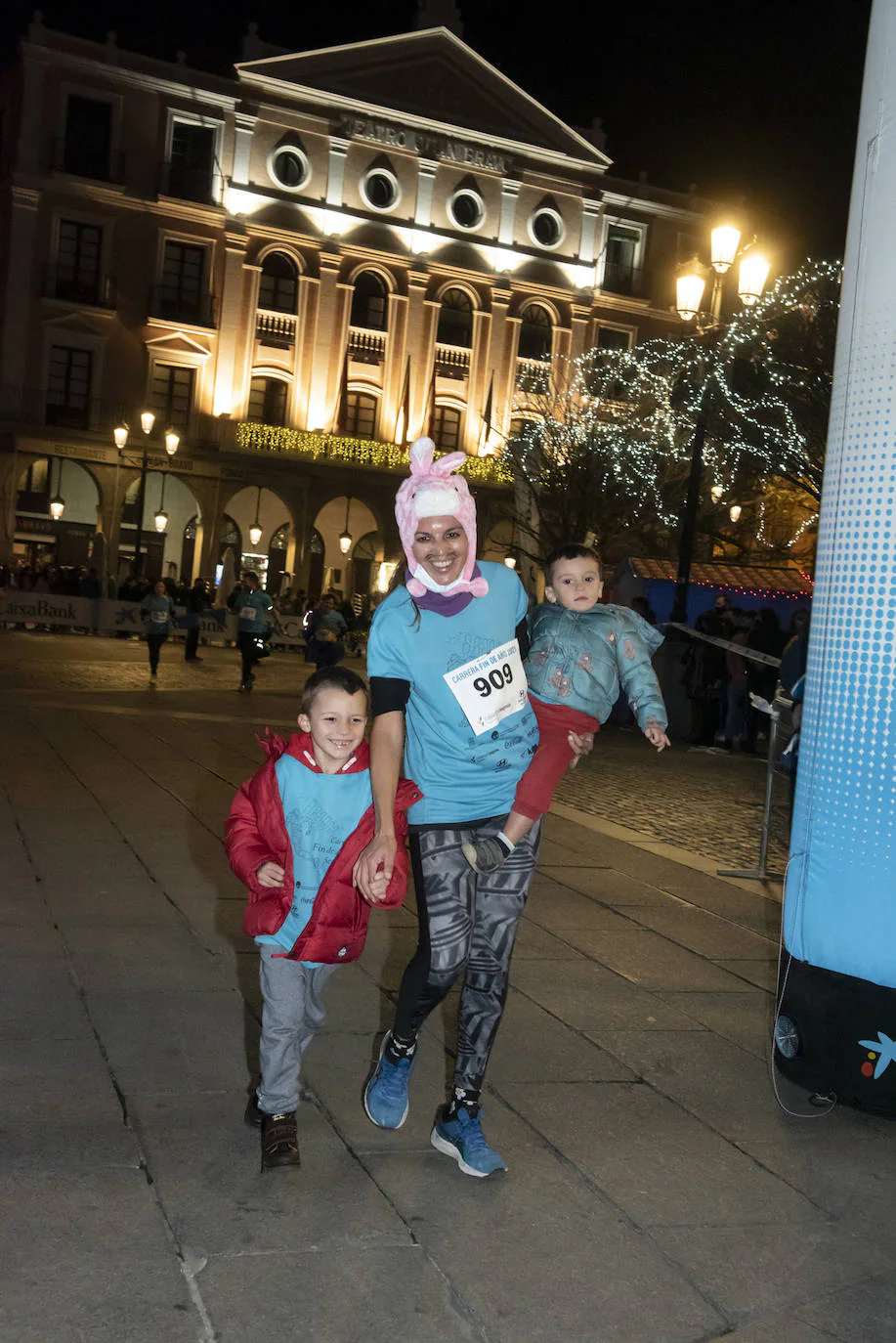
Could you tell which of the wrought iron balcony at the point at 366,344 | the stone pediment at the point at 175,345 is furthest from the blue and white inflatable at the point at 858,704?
the wrought iron balcony at the point at 366,344

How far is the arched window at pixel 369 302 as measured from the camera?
50125 mm

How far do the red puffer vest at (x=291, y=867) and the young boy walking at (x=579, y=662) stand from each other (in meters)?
0.61

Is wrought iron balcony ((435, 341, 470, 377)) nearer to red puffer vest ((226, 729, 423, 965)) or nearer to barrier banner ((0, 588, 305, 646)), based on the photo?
barrier banner ((0, 588, 305, 646))

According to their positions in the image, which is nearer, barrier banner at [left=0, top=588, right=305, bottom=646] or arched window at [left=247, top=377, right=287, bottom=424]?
barrier banner at [left=0, top=588, right=305, bottom=646]

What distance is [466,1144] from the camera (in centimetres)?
395

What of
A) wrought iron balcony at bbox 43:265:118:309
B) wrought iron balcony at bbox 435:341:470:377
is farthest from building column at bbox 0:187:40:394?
wrought iron balcony at bbox 435:341:470:377

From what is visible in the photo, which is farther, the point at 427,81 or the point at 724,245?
the point at 427,81

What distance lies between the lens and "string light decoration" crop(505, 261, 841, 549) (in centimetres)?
2317

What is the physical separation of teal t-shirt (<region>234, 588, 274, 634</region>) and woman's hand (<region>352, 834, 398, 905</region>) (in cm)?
1727

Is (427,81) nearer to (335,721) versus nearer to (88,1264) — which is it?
(335,721)

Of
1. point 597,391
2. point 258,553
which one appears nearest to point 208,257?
point 258,553

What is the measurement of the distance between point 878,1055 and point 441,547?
201cm

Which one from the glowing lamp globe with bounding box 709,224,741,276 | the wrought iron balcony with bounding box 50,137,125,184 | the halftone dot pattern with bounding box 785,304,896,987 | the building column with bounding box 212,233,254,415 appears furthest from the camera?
the building column with bounding box 212,233,254,415

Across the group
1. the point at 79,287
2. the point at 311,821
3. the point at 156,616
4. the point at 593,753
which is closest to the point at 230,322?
the point at 79,287
